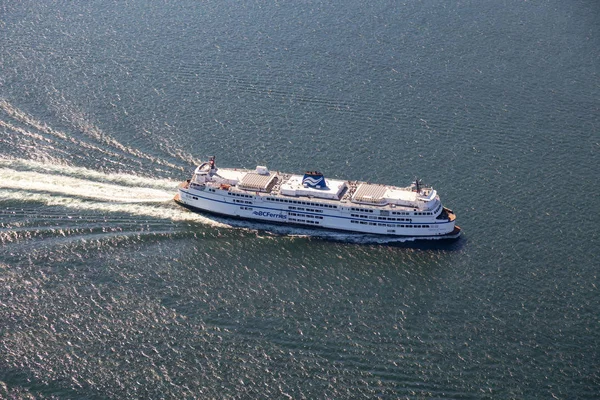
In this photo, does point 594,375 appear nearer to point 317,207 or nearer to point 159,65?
point 317,207

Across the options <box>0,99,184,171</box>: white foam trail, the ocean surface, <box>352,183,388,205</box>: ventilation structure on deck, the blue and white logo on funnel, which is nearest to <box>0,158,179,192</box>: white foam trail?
the ocean surface

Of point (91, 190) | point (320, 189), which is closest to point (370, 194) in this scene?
point (320, 189)

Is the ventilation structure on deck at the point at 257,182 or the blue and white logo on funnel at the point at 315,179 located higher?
the blue and white logo on funnel at the point at 315,179

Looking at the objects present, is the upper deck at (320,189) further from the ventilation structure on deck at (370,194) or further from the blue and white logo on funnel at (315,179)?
the blue and white logo on funnel at (315,179)

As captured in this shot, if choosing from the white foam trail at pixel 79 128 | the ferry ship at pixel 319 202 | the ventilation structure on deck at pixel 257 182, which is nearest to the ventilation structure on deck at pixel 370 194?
the ferry ship at pixel 319 202

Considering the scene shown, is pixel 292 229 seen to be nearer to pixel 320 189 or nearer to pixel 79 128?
pixel 320 189

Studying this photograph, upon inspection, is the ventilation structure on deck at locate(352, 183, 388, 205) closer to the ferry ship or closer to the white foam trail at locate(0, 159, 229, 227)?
the ferry ship

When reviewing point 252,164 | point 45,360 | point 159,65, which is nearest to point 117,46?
point 159,65
